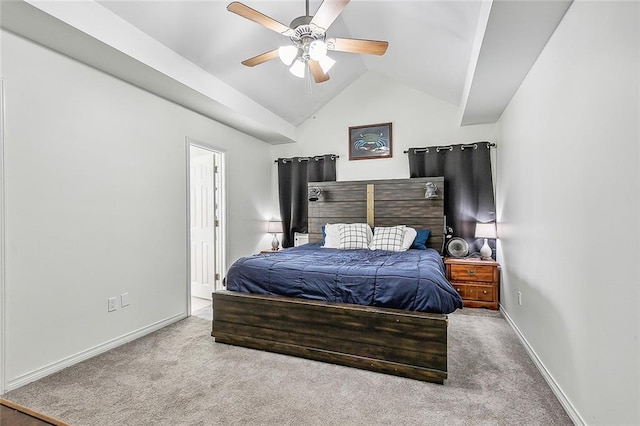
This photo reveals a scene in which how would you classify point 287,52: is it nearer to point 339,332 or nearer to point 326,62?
point 326,62

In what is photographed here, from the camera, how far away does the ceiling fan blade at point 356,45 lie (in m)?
2.28

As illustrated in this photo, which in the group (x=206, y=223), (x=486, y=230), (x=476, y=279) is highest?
(x=206, y=223)

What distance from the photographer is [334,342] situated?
2.32 m

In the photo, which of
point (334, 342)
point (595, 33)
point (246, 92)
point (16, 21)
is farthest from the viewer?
point (246, 92)

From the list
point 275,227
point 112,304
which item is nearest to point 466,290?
point 275,227

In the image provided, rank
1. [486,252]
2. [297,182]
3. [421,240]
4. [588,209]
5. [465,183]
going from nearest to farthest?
[588,209], [486,252], [421,240], [465,183], [297,182]

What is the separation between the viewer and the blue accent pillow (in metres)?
3.87

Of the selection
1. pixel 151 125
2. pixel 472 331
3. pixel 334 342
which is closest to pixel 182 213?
pixel 151 125

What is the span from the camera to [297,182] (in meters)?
4.98

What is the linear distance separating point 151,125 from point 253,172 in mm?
1821

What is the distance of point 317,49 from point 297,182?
292 cm

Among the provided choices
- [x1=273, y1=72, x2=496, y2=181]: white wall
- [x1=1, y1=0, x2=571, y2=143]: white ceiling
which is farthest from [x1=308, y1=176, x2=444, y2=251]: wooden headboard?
[x1=1, y1=0, x2=571, y2=143]: white ceiling

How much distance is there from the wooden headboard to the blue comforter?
52.3 inches

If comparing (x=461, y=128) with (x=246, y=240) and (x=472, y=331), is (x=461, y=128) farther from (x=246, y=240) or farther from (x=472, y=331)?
(x=246, y=240)
